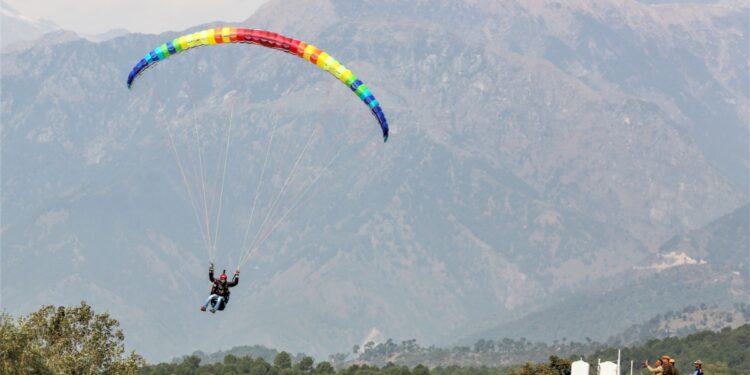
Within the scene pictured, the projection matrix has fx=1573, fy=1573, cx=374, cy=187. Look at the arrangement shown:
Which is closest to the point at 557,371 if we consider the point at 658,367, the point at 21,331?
the point at 21,331

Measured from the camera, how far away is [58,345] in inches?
4050

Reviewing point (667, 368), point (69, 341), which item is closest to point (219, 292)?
point (69, 341)

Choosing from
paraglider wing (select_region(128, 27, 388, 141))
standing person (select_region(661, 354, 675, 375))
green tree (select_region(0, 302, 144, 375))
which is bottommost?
standing person (select_region(661, 354, 675, 375))

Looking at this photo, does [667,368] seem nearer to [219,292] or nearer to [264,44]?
[219,292]

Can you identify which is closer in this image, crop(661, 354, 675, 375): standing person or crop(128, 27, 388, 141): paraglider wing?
crop(661, 354, 675, 375): standing person

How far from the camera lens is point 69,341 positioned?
104938 millimetres

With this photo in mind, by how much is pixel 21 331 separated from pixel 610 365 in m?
37.4

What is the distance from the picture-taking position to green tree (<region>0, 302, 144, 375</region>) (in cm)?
9562

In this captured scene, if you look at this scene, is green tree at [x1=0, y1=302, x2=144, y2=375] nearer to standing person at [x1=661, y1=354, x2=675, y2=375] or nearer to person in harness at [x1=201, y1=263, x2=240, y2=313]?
person in harness at [x1=201, y1=263, x2=240, y2=313]

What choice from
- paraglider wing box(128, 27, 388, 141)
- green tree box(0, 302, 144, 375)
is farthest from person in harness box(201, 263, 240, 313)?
paraglider wing box(128, 27, 388, 141)

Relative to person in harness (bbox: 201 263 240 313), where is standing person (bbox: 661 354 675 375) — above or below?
below

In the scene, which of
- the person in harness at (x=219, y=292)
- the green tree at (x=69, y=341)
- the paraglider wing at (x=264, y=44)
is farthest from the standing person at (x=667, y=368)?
the green tree at (x=69, y=341)

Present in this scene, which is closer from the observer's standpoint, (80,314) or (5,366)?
(5,366)

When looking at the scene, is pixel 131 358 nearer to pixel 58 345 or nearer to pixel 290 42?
pixel 58 345
